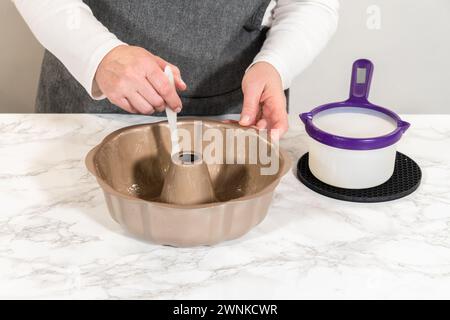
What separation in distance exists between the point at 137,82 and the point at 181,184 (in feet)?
0.62

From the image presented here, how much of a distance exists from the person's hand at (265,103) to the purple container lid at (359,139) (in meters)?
0.04

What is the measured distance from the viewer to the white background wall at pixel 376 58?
1962mm

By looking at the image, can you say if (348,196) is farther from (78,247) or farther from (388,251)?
(78,247)

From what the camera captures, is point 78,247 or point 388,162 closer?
point 78,247

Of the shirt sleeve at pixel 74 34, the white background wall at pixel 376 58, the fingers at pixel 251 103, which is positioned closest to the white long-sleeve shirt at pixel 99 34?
the shirt sleeve at pixel 74 34

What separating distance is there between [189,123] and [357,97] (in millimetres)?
282

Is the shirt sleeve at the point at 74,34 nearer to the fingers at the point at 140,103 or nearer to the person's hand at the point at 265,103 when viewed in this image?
the fingers at the point at 140,103

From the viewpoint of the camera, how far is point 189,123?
100 cm

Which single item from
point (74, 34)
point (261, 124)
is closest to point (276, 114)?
point (261, 124)

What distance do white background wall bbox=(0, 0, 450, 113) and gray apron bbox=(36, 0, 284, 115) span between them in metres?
0.64

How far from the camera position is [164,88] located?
0.96 meters

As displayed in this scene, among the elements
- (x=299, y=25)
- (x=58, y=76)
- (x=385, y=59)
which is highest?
(x=299, y=25)
